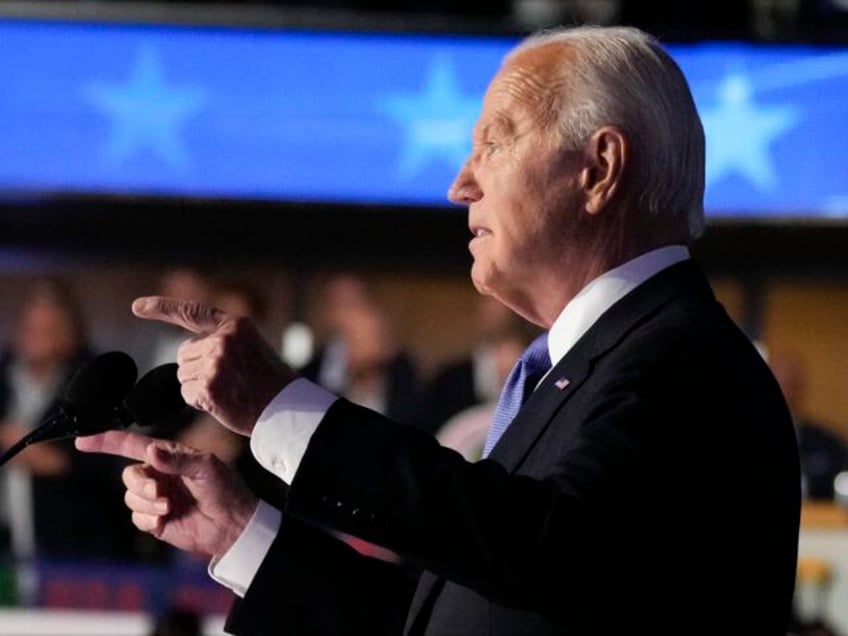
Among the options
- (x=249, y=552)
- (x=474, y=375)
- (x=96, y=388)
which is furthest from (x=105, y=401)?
(x=474, y=375)

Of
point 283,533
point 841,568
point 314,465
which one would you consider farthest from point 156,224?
point 314,465

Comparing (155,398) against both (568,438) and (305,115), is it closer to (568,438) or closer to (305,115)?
(568,438)

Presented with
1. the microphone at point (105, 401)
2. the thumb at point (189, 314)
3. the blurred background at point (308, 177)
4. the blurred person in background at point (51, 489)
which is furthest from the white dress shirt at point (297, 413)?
the blurred person in background at point (51, 489)

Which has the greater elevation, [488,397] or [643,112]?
[643,112]

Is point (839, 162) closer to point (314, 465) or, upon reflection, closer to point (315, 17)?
point (315, 17)

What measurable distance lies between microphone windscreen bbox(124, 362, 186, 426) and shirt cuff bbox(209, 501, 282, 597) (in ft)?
0.63

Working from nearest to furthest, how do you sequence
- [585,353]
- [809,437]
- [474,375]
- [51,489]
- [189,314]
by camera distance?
[189,314] → [585,353] → [809,437] → [51,489] → [474,375]

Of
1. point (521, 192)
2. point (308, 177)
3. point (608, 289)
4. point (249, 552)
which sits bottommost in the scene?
point (308, 177)

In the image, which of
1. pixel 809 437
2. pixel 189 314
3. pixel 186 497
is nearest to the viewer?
pixel 189 314

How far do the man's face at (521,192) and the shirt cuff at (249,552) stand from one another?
438 millimetres

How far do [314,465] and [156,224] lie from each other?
16.3ft

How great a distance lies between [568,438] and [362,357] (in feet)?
16.7

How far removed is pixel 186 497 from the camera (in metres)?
2.45

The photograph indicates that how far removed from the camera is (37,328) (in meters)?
7.25
